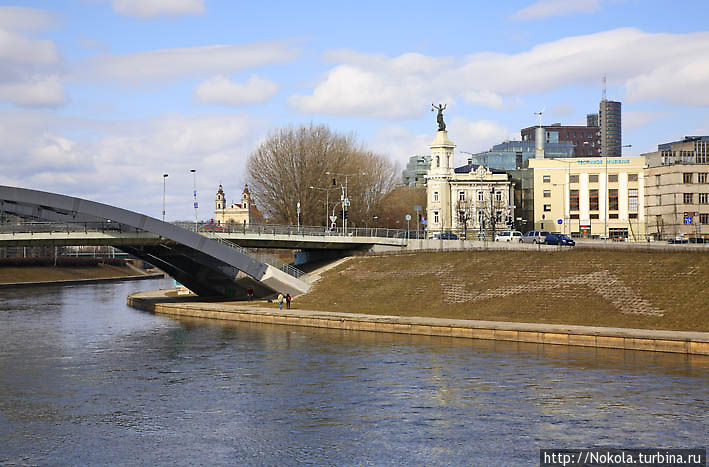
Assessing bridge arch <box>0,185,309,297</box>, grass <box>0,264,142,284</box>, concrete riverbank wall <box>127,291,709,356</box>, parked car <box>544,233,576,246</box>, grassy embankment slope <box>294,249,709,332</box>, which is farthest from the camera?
grass <box>0,264,142,284</box>

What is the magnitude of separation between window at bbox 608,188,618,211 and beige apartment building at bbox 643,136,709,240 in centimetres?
516

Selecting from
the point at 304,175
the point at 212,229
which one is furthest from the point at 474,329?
the point at 304,175

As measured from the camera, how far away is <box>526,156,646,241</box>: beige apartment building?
138250 mm

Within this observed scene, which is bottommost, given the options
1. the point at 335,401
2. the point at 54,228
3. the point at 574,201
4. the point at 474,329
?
the point at 335,401

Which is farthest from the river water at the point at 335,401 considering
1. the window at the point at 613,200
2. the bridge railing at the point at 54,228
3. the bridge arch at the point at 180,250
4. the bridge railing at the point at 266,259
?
the window at the point at 613,200

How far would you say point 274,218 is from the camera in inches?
5226

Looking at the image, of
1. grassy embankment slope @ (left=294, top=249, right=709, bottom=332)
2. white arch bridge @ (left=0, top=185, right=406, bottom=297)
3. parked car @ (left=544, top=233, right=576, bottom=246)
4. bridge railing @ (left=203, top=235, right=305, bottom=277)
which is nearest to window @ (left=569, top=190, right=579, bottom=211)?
parked car @ (left=544, top=233, right=576, bottom=246)

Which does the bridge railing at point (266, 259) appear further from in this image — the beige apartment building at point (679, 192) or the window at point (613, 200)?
the window at point (613, 200)

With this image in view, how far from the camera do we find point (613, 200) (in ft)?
457

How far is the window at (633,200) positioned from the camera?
139 metres

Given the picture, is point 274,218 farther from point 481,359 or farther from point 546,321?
point 481,359

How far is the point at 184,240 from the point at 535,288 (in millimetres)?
33625

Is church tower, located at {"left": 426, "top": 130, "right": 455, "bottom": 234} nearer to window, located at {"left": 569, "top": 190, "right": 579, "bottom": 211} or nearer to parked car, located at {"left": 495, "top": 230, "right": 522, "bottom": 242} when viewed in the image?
window, located at {"left": 569, "top": 190, "right": 579, "bottom": 211}

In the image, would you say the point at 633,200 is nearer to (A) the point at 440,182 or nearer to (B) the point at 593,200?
(B) the point at 593,200
